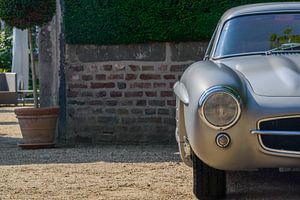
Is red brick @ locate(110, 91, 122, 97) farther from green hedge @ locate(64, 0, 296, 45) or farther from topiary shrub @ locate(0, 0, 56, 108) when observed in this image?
topiary shrub @ locate(0, 0, 56, 108)

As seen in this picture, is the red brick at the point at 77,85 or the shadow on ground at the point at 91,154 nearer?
the shadow on ground at the point at 91,154

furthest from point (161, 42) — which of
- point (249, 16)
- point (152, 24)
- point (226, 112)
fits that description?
point (226, 112)

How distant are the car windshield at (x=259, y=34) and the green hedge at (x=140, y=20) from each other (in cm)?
320

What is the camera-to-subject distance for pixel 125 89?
972 centimetres

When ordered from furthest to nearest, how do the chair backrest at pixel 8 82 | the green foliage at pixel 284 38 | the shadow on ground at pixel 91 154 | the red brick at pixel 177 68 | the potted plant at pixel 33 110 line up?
the chair backrest at pixel 8 82
the red brick at pixel 177 68
the potted plant at pixel 33 110
the shadow on ground at pixel 91 154
the green foliage at pixel 284 38

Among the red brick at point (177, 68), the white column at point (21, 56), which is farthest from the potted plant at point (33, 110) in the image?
the white column at point (21, 56)

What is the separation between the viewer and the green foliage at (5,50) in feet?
94.6

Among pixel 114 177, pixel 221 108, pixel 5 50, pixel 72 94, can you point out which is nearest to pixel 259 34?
pixel 221 108

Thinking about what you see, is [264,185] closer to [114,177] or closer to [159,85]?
[114,177]

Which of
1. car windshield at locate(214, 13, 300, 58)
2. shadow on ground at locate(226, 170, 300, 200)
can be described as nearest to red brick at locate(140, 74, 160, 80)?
shadow on ground at locate(226, 170, 300, 200)

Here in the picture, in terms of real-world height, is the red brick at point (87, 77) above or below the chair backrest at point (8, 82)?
above

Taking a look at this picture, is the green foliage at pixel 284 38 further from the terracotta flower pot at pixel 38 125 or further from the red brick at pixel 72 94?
the red brick at pixel 72 94

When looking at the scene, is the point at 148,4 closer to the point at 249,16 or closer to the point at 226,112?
the point at 249,16

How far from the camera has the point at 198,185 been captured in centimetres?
527
